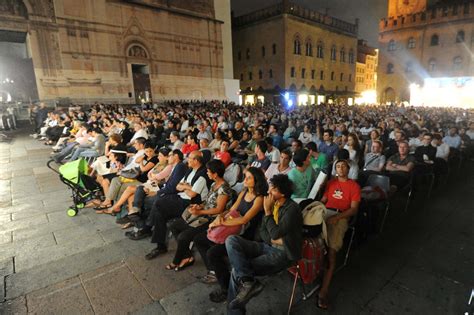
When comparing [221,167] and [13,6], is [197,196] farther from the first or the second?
[13,6]

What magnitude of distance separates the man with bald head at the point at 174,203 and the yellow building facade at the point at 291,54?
34.0 m

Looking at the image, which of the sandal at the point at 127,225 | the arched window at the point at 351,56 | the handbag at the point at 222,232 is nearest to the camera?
the handbag at the point at 222,232

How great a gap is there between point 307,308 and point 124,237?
10.0 feet

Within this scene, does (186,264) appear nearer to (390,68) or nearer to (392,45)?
(390,68)

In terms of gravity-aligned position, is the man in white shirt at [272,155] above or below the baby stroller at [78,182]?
above

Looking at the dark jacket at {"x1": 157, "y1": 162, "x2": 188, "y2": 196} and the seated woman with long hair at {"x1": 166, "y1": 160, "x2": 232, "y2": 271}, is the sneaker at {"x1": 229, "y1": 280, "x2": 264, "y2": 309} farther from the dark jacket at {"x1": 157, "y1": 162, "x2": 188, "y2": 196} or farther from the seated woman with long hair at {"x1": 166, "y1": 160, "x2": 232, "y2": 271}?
the dark jacket at {"x1": 157, "y1": 162, "x2": 188, "y2": 196}

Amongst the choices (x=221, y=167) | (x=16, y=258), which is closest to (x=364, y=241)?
(x=221, y=167)

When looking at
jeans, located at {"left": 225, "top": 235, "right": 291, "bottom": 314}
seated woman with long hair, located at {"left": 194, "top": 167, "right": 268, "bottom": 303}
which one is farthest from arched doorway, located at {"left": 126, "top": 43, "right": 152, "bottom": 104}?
jeans, located at {"left": 225, "top": 235, "right": 291, "bottom": 314}

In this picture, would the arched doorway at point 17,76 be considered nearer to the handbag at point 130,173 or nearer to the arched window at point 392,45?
the handbag at point 130,173

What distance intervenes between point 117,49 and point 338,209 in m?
28.2

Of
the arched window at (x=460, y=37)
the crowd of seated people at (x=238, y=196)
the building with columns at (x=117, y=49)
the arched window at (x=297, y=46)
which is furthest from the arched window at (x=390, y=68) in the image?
the crowd of seated people at (x=238, y=196)

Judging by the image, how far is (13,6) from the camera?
2130cm

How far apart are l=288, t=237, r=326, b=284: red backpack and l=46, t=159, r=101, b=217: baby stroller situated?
447cm

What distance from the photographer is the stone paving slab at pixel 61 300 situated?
9.70ft
